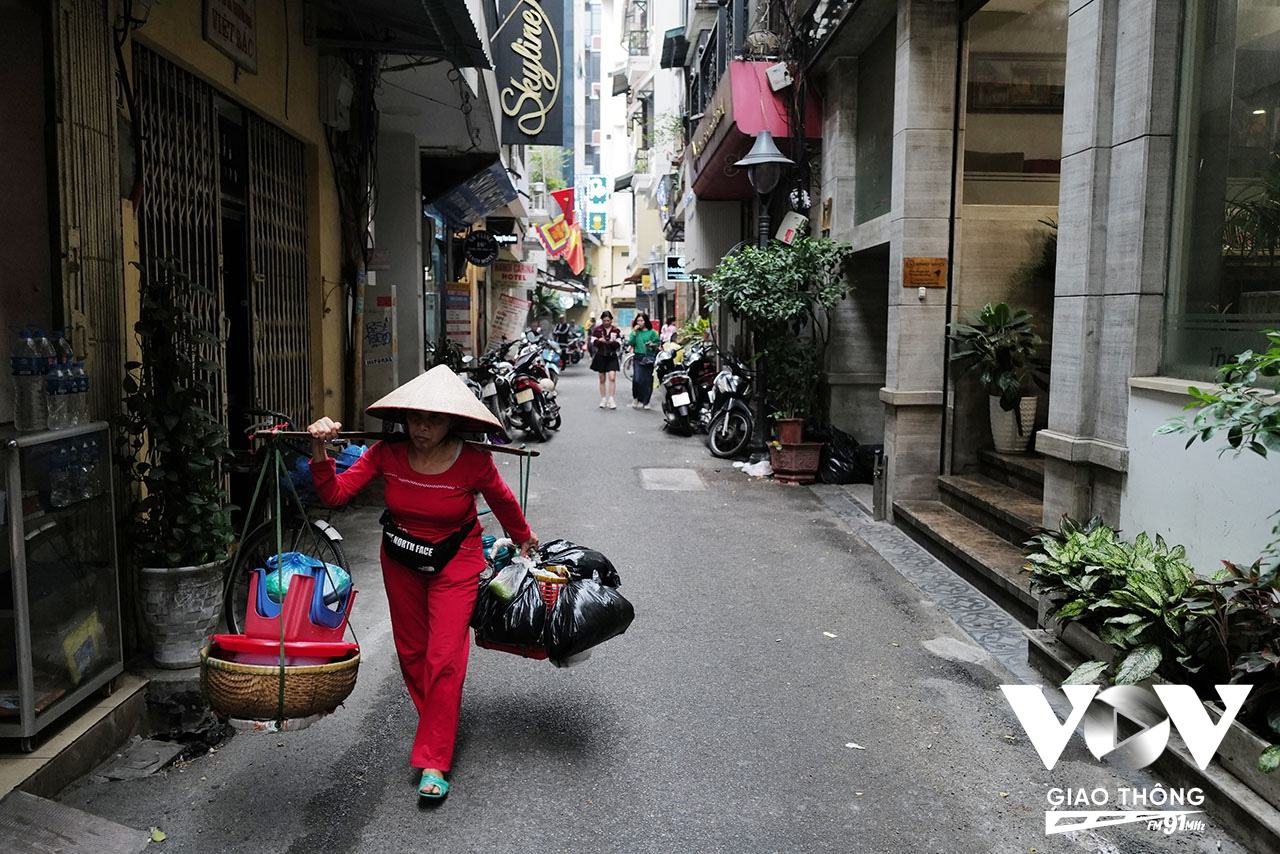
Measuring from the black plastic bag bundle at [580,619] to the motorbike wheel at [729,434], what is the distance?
8.76m

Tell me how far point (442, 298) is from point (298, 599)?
16016 mm

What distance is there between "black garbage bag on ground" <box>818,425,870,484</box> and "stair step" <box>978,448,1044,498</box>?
2194 mm

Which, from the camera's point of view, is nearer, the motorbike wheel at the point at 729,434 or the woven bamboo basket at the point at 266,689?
the woven bamboo basket at the point at 266,689

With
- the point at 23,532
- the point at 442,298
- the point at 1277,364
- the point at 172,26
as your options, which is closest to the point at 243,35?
the point at 172,26

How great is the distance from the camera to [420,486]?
12.8 ft

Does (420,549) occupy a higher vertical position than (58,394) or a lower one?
lower

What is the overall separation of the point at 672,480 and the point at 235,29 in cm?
656

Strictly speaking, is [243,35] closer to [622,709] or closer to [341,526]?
[341,526]

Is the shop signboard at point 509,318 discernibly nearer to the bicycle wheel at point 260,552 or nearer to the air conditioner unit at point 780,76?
the air conditioner unit at point 780,76

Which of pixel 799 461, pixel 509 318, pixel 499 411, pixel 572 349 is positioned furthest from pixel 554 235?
pixel 799 461

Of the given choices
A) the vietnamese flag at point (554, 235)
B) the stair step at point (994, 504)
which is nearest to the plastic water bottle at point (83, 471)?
the stair step at point (994, 504)

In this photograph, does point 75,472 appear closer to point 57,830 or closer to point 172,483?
point 172,483

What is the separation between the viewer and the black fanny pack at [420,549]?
3.89 meters

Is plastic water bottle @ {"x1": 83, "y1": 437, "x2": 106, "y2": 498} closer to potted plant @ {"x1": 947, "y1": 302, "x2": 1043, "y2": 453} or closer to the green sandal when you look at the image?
the green sandal
